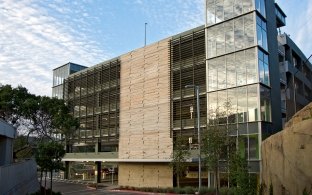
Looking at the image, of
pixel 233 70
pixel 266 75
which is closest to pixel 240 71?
pixel 233 70

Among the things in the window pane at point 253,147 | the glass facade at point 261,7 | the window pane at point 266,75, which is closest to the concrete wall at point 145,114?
the window pane at point 253,147

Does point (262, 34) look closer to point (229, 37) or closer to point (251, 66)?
point (229, 37)

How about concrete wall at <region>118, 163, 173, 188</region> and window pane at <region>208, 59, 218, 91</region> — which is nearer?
window pane at <region>208, 59, 218, 91</region>

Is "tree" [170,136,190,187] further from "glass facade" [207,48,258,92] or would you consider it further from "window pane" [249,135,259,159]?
"window pane" [249,135,259,159]

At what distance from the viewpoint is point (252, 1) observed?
4106 centimetres

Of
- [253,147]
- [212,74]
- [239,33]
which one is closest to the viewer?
[253,147]

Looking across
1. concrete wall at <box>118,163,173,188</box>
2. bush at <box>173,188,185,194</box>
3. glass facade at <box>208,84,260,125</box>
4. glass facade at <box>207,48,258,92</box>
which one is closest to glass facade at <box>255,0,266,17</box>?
glass facade at <box>207,48,258,92</box>

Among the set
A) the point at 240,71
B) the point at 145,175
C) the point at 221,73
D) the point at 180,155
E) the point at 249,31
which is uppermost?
the point at 249,31

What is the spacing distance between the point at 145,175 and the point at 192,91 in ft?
46.1

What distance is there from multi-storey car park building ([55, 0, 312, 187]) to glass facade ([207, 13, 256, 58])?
0.11 meters

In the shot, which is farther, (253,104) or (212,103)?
(212,103)

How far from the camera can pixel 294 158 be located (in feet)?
43.4

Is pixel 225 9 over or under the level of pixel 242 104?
over

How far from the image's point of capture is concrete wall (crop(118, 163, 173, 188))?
163 feet
